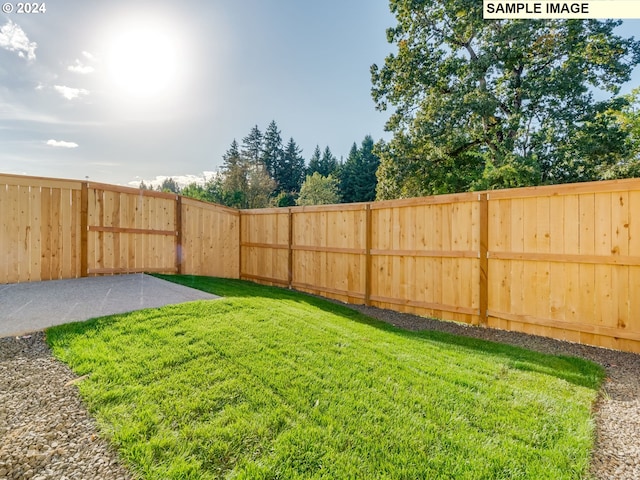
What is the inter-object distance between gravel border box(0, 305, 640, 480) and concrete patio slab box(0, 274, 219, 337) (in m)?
0.45

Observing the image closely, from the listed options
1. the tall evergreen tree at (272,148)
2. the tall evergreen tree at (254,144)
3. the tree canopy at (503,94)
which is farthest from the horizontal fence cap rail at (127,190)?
the tall evergreen tree at (272,148)

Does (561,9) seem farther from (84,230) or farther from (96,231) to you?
(84,230)

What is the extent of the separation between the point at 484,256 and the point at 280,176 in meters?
37.4

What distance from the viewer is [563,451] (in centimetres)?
187

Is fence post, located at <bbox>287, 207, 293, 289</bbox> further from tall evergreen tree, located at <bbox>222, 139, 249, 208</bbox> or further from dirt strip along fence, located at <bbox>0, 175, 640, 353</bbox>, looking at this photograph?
tall evergreen tree, located at <bbox>222, 139, 249, 208</bbox>

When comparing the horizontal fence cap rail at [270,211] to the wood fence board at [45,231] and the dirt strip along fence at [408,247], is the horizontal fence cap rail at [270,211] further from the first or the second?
the wood fence board at [45,231]

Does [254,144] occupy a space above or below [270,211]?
above

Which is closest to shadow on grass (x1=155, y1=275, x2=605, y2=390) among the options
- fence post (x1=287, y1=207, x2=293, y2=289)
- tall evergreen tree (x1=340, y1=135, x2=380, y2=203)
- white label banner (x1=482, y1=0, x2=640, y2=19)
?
fence post (x1=287, y1=207, x2=293, y2=289)

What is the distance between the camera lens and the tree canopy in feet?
30.0

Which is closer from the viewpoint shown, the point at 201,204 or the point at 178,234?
the point at 178,234

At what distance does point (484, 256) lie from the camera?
478 cm

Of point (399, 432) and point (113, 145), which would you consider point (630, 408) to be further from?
point (113, 145)

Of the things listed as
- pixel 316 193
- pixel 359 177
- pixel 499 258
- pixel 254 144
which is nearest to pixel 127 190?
pixel 499 258

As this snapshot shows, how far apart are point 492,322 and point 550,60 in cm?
966
